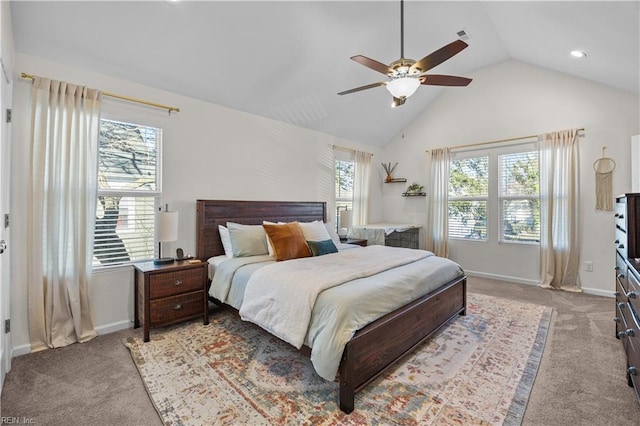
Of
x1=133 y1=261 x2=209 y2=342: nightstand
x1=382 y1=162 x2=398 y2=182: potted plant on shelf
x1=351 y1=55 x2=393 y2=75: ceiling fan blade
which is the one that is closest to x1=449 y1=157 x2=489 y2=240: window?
x1=382 y1=162 x2=398 y2=182: potted plant on shelf

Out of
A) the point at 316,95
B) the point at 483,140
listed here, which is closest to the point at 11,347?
the point at 316,95

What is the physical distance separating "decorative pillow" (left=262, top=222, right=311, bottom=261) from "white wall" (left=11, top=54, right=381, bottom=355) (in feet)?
3.18

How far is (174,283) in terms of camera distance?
2828mm

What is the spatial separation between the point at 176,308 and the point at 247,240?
973mm

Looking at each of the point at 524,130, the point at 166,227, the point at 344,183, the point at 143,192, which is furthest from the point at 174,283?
the point at 524,130

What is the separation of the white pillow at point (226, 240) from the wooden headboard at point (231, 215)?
0.10 m

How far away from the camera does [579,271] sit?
4191 millimetres

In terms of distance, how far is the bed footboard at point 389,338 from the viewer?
1775 millimetres

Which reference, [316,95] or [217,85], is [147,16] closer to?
[217,85]

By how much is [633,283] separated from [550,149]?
3.26 metres

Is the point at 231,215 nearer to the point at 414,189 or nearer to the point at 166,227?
the point at 166,227

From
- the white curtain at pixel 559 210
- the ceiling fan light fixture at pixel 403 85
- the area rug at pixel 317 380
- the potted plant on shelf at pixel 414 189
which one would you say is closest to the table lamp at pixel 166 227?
the area rug at pixel 317 380

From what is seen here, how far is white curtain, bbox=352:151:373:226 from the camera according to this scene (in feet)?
18.5

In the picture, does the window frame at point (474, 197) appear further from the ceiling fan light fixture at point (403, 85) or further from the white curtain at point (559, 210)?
the ceiling fan light fixture at point (403, 85)
